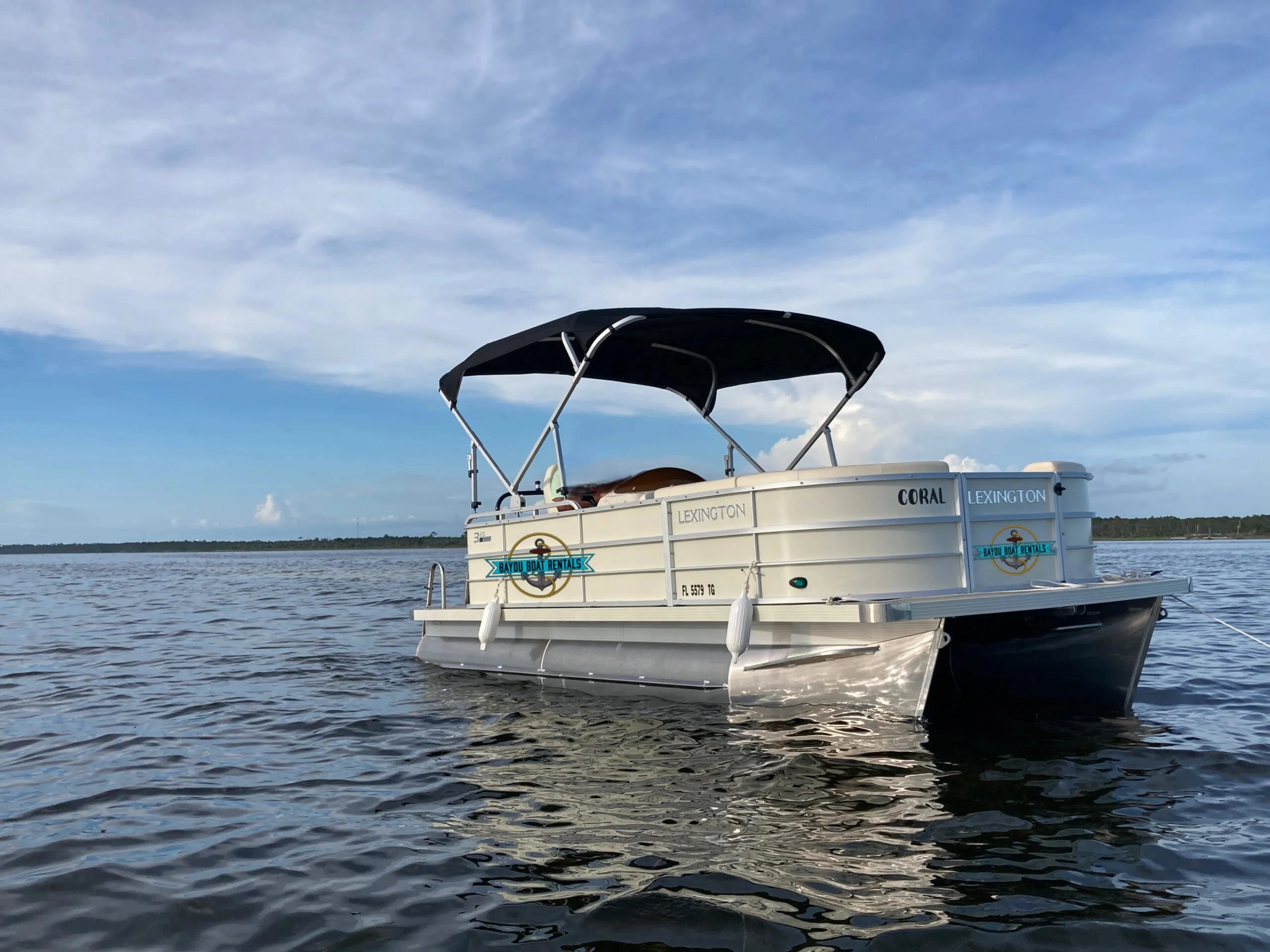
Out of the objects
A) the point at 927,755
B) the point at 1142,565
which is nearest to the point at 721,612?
the point at 927,755

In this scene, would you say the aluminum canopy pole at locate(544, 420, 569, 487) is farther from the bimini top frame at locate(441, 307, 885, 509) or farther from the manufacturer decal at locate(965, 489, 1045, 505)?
the manufacturer decal at locate(965, 489, 1045, 505)

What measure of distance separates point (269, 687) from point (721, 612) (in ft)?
17.8

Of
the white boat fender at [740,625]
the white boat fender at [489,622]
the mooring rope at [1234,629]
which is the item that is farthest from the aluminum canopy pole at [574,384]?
the mooring rope at [1234,629]

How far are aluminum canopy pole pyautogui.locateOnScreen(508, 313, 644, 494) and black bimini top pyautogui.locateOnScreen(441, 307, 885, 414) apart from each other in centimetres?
8

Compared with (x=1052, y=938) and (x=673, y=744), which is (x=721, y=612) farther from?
(x=1052, y=938)

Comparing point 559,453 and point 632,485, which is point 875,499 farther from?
point 559,453

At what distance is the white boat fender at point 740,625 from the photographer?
7.18m

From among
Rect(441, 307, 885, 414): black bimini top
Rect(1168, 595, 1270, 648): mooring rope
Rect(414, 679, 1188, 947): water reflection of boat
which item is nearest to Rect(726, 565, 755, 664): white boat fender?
Rect(414, 679, 1188, 947): water reflection of boat

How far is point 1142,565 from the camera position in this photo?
2809 cm

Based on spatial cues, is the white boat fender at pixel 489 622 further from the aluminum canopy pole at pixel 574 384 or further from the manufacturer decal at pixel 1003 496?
the manufacturer decal at pixel 1003 496

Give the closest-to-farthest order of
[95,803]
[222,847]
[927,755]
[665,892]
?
1. [665,892]
2. [222,847]
3. [95,803]
4. [927,755]

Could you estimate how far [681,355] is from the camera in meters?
10.9

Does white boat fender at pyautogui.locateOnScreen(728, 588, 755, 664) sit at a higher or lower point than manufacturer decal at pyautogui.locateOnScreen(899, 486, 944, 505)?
lower

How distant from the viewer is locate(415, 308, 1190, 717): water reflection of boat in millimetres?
6895
